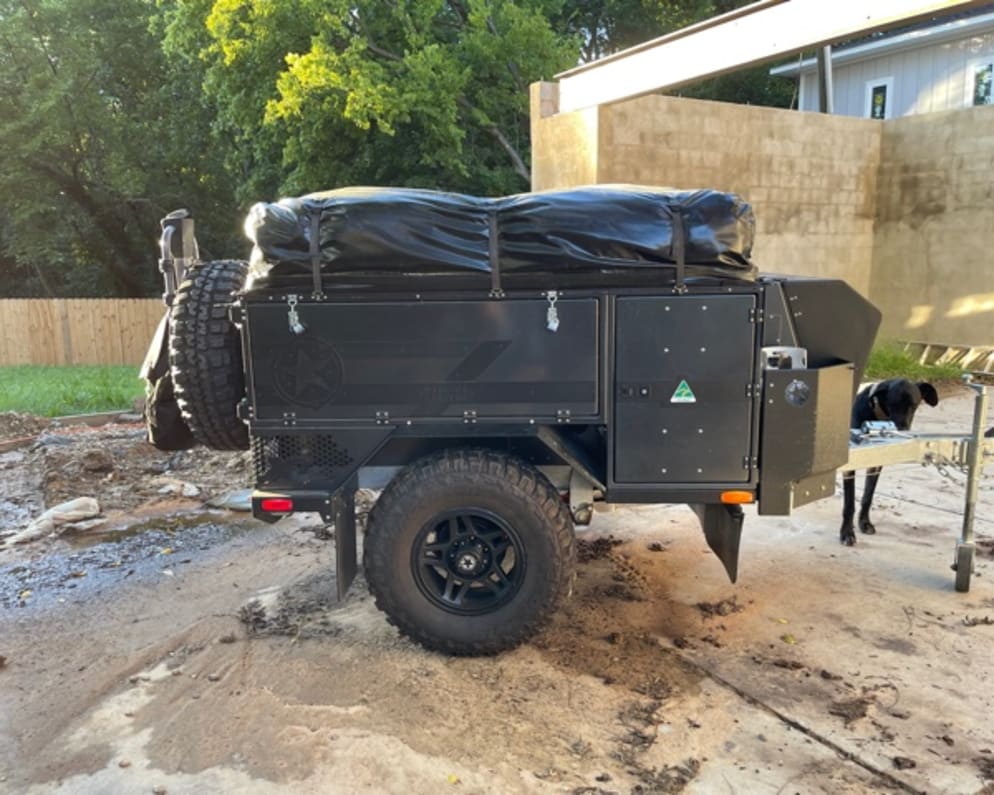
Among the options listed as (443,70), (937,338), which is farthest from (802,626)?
(443,70)

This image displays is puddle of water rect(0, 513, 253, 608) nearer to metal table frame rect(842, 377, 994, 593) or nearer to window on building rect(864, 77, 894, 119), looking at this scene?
metal table frame rect(842, 377, 994, 593)

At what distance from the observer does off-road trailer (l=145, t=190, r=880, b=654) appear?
3.67 m

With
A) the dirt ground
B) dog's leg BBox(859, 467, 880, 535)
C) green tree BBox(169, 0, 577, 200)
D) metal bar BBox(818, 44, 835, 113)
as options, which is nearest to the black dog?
dog's leg BBox(859, 467, 880, 535)

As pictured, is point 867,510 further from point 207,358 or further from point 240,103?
point 240,103

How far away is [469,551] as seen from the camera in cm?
384

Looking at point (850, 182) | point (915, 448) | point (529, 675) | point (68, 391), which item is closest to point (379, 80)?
point (68, 391)

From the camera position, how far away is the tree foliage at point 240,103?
1634 cm

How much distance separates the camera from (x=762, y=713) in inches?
137

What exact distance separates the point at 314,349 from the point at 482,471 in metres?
0.97

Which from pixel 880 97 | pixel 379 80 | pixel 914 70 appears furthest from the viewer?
pixel 880 97

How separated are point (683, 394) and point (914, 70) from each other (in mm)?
20439

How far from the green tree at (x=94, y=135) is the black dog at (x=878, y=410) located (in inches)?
841

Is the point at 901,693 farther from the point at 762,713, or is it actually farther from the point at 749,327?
the point at 749,327

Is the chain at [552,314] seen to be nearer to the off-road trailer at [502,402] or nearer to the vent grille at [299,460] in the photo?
the off-road trailer at [502,402]
